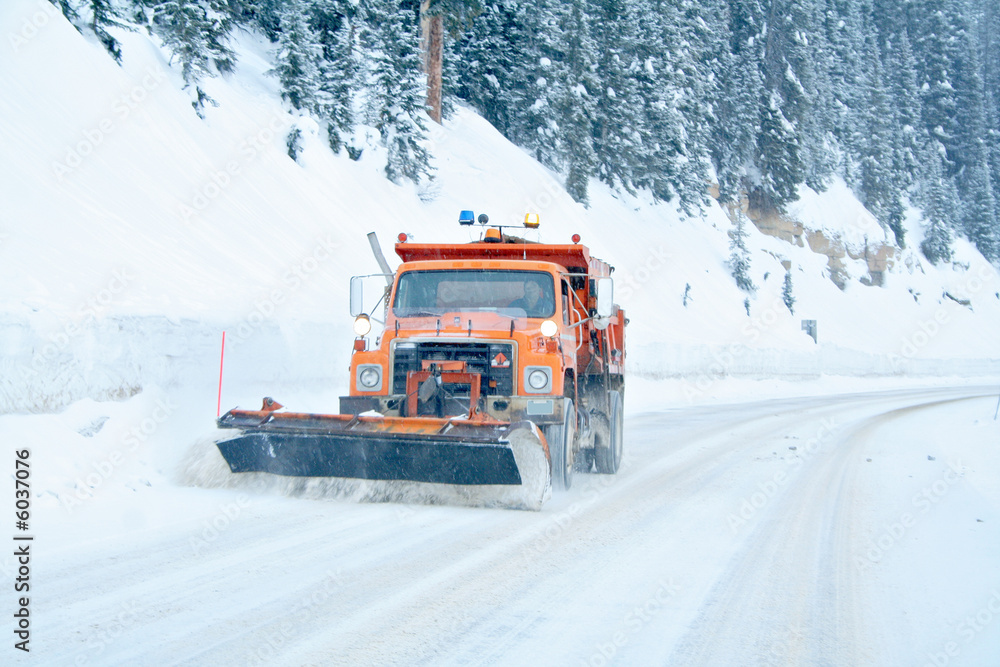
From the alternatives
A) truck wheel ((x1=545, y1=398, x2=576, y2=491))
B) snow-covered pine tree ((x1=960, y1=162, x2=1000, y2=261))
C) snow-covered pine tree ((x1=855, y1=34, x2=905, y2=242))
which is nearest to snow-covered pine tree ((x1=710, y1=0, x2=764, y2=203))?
snow-covered pine tree ((x1=855, y1=34, x2=905, y2=242))

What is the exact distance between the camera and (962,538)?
21.6 feet

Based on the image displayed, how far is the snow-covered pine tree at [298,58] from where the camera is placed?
21438 mm

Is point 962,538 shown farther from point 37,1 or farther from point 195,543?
point 37,1

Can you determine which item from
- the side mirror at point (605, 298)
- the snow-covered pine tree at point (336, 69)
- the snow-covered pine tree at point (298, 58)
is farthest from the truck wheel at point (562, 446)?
the snow-covered pine tree at point (336, 69)

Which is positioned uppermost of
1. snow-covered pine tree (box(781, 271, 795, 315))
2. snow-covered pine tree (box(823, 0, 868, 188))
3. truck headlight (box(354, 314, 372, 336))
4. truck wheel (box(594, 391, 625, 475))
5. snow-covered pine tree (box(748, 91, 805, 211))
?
snow-covered pine tree (box(823, 0, 868, 188))

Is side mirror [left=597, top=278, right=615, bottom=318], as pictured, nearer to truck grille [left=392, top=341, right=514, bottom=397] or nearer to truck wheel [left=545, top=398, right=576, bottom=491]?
truck wheel [left=545, top=398, right=576, bottom=491]

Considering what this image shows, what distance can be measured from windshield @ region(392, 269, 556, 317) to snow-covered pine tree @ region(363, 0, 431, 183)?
16721 millimetres

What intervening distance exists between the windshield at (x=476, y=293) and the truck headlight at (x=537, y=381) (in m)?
0.91

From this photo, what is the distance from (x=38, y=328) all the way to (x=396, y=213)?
16880 millimetres

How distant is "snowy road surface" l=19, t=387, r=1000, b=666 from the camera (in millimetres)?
3879

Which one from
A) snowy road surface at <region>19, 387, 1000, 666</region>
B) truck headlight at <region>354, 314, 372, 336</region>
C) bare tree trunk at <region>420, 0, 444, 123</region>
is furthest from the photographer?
bare tree trunk at <region>420, 0, 444, 123</region>

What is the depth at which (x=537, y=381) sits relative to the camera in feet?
24.7

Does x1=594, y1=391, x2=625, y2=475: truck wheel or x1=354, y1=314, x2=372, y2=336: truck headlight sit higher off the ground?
x1=354, y1=314, x2=372, y2=336: truck headlight

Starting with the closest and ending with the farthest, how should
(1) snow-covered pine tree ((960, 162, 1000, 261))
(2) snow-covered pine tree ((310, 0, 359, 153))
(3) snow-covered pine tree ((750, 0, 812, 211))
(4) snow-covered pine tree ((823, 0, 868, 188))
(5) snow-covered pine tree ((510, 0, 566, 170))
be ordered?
(2) snow-covered pine tree ((310, 0, 359, 153)), (5) snow-covered pine tree ((510, 0, 566, 170)), (3) snow-covered pine tree ((750, 0, 812, 211)), (4) snow-covered pine tree ((823, 0, 868, 188)), (1) snow-covered pine tree ((960, 162, 1000, 261))
